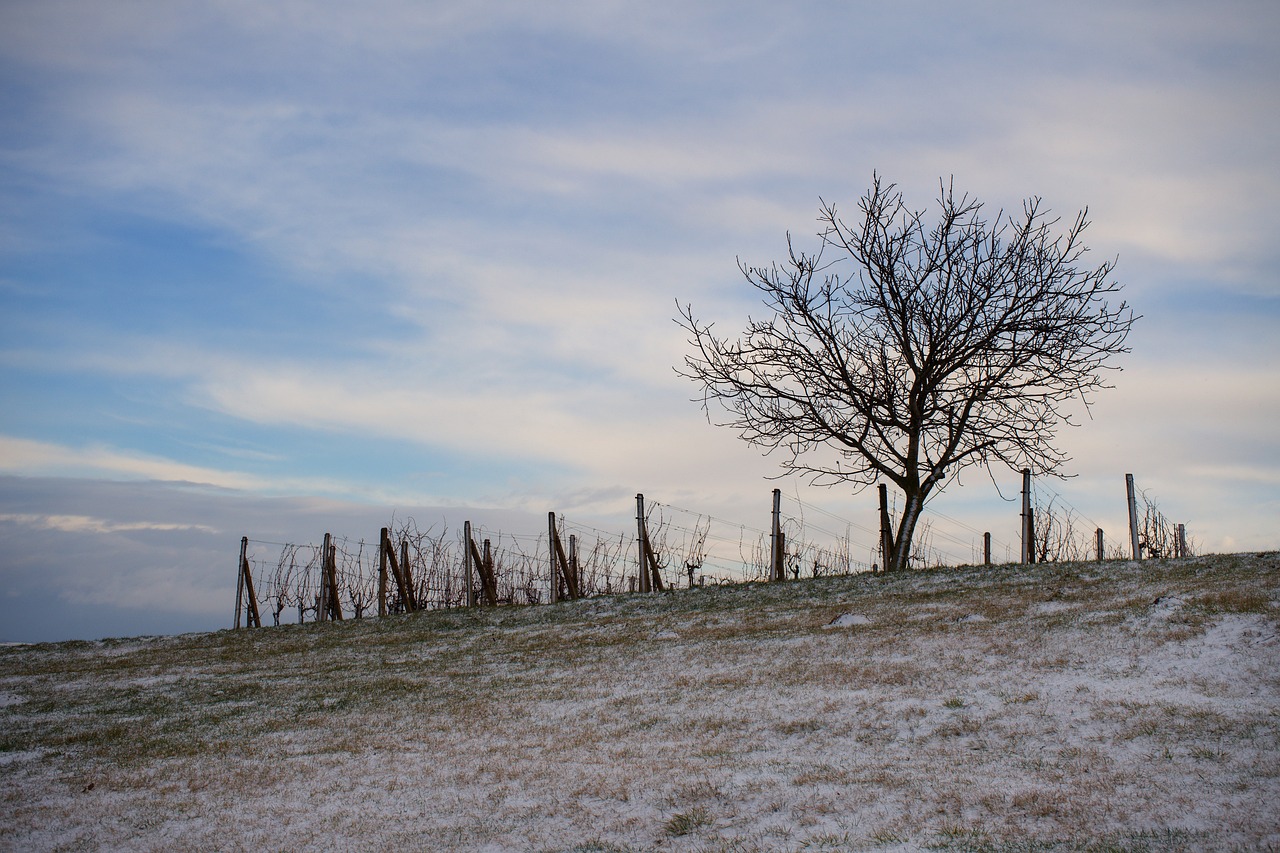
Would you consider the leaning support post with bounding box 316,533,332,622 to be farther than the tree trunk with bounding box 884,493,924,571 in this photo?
Yes

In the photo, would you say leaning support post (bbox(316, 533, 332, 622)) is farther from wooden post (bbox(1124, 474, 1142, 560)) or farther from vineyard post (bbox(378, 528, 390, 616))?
wooden post (bbox(1124, 474, 1142, 560))

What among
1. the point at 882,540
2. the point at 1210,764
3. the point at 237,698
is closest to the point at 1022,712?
the point at 1210,764

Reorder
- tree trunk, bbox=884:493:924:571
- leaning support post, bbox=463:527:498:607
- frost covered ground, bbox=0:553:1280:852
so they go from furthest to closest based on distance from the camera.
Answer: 1. leaning support post, bbox=463:527:498:607
2. tree trunk, bbox=884:493:924:571
3. frost covered ground, bbox=0:553:1280:852

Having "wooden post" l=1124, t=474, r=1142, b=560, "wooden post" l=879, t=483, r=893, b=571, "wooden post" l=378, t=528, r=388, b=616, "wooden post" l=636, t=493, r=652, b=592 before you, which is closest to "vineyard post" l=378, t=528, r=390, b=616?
"wooden post" l=378, t=528, r=388, b=616

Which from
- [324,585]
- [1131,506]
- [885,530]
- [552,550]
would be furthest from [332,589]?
[1131,506]

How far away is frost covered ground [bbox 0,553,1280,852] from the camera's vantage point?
5.88 meters

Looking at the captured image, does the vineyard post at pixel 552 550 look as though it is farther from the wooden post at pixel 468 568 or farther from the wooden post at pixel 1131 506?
the wooden post at pixel 1131 506

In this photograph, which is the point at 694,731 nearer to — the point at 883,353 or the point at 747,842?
the point at 747,842

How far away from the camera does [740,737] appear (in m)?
7.71

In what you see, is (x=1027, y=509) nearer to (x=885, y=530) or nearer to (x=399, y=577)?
(x=885, y=530)

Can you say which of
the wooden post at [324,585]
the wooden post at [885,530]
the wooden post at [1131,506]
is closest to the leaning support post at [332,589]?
the wooden post at [324,585]

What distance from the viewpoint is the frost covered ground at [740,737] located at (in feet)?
19.3

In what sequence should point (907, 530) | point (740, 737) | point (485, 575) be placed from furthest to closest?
1. point (485, 575)
2. point (907, 530)
3. point (740, 737)

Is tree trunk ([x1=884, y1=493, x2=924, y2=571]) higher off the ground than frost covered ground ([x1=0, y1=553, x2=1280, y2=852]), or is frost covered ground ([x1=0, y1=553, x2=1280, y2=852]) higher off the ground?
tree trunk ([x1=884, y1=493, x2=924, y2=571])
